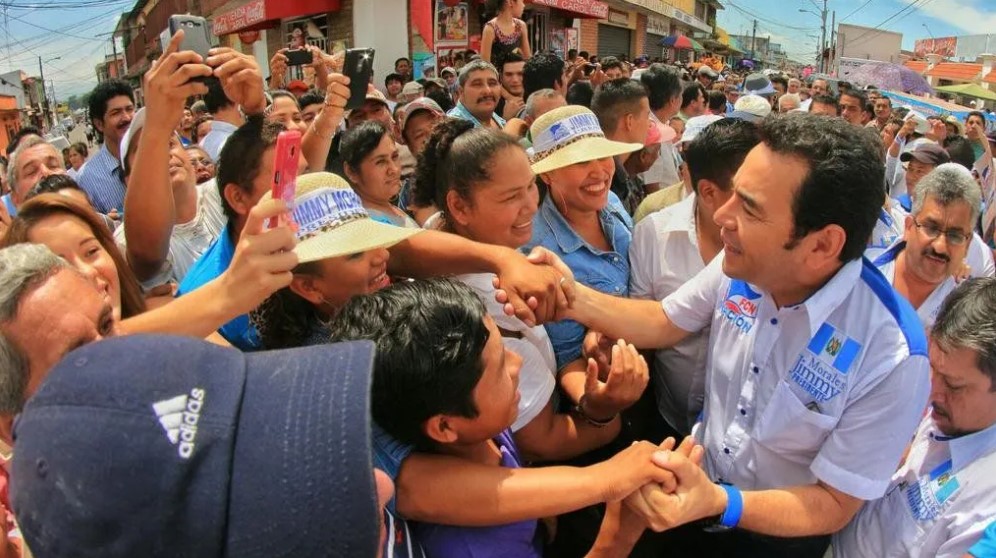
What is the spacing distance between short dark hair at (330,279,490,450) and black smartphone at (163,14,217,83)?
4.70ft

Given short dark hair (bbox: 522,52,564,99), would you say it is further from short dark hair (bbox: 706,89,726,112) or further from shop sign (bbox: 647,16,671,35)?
shop sign (bbox: 647,16,671,35)

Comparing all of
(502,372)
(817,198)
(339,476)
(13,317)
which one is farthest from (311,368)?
(817,198)

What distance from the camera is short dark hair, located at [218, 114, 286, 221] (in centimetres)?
231

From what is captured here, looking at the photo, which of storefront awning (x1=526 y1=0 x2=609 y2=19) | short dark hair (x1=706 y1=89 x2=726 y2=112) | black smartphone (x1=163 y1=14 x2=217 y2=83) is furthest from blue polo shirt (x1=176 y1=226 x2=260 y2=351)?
storefront awning (x1=526 y1=0 x2=609 y2=19)

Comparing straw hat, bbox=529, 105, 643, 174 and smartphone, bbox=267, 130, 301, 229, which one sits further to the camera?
straw hat, bbox=529, 105, 643, 174

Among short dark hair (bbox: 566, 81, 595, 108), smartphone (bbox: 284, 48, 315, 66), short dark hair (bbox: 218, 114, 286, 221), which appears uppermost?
smartphone (bbox: 284, 48, 315, 66)

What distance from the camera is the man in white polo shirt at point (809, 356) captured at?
4.99 feet

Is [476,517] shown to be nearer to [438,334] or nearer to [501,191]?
[438,334]

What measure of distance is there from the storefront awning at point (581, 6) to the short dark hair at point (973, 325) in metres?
14.3

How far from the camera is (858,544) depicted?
1809 millimetres

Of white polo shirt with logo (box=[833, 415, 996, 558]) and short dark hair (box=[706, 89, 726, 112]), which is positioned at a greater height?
short dark hair (box=[706, 89, 726, 112])

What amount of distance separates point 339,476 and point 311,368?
6.7 inches

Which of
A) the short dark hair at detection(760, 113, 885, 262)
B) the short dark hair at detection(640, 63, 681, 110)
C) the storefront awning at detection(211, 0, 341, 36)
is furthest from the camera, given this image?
the storefront awning at detection(211, 0, 341, 36)

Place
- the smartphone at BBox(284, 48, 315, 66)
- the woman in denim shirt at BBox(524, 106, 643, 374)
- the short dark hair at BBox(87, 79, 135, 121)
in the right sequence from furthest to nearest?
1. the short dark hair at BBox(87, 79, 135, 121)
2. the smartphone at BBox(284, 48, 315, 66)
3. the woman in denim shirt at BBox(524, 106, 643, 374)
